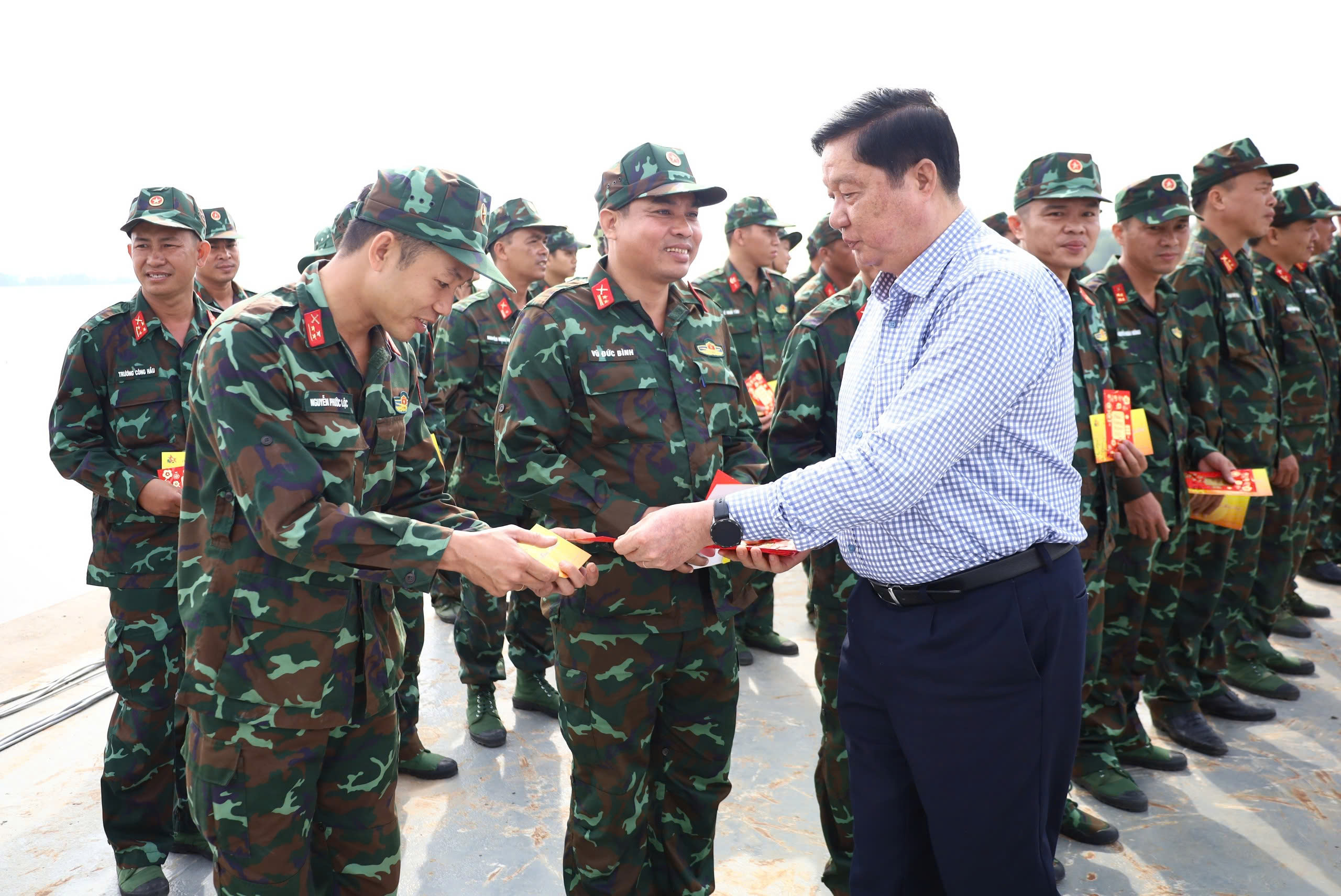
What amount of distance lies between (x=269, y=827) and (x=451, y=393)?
3295 mm

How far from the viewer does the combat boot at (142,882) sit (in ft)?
10.4

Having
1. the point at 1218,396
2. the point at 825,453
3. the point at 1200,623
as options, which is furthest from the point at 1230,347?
the point at 825,453

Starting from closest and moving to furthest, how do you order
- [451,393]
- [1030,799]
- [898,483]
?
1. [898,483]
2. [1030,799]
3. [451,393]

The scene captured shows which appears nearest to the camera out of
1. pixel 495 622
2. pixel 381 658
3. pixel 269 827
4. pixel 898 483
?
pixel 898 483

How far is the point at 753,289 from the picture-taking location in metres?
6.98

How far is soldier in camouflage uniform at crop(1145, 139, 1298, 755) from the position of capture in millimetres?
4441

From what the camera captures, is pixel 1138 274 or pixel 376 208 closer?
pixel 376 208

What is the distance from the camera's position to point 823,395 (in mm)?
3203

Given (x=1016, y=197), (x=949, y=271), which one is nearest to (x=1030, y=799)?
(x=949, y=271)

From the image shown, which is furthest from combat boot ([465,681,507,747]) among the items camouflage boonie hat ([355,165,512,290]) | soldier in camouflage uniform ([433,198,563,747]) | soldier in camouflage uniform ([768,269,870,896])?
camouflage boonie hat ([355,165,512,290])

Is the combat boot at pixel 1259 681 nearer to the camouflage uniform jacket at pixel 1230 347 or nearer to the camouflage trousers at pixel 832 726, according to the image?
the camouflage uniform jacket at pixel 1230 347

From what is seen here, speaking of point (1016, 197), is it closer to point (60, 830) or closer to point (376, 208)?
point (376, 208)

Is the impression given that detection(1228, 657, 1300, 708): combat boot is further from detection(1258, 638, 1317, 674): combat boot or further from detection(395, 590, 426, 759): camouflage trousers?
detection(395, 590, 426, 759): camouflage trousers

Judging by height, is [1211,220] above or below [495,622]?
above
